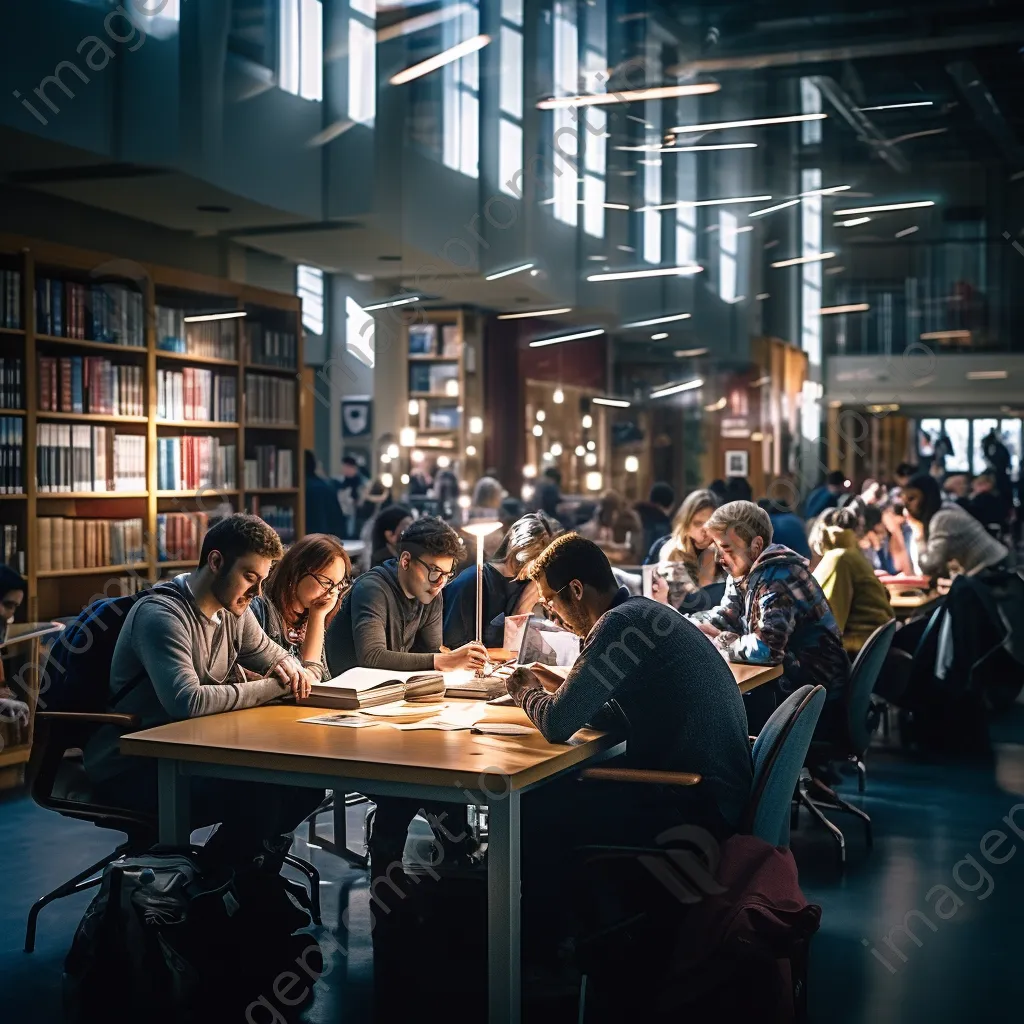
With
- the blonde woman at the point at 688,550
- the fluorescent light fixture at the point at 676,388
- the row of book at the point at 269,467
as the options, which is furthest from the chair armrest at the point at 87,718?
the fluorescent light fixture at the point at 676,388

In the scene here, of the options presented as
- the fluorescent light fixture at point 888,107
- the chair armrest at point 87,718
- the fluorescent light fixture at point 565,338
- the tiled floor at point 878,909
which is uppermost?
the fluorescent light fixture at point 888,107

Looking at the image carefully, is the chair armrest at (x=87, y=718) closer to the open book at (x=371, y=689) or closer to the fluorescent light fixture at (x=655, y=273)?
the open book at (x=371, y=689)

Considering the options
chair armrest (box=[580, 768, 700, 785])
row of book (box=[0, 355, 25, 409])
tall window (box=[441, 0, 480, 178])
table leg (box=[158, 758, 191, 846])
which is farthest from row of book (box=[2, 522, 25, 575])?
tall window (box=[441, 0, 480, 178])

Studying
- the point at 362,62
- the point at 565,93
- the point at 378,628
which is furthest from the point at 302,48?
the point at 378,628

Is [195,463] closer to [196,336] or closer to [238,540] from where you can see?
[196,336]

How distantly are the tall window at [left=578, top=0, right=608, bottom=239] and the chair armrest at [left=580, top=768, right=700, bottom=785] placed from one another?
9770 mm

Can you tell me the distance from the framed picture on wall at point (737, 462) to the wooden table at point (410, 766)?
10293 mm

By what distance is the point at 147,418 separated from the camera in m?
7.62

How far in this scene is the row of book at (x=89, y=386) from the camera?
693 centimetres

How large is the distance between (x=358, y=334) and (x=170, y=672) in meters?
10.4

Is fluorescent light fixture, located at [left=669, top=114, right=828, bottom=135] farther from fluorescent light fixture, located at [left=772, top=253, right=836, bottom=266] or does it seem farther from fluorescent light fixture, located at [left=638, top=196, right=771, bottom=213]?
fluorescent light fixture, located at [left=772, top=253, right=836, bottom=266]

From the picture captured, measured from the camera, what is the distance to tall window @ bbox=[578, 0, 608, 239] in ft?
39.4

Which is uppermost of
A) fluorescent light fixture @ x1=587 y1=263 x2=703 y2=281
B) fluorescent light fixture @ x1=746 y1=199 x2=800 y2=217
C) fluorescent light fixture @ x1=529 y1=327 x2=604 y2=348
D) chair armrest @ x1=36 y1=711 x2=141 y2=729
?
fluorescent light fixture @ x1=746 y1=199 x2=800 y2=217

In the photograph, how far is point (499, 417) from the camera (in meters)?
14.1
